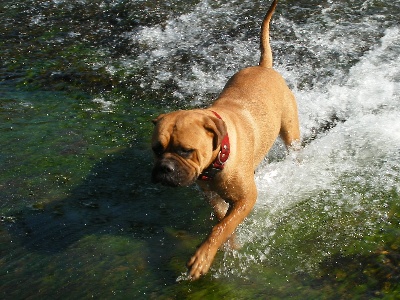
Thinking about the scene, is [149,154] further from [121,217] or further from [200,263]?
[200,263]

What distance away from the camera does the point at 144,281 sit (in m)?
4.42

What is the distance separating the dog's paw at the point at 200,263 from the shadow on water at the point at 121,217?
0.30 m

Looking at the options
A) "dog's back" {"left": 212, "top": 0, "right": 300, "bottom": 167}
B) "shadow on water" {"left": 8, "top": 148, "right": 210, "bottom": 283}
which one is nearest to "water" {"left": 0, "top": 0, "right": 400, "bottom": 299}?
"shadow on water" {"left": 8, "top": 148, "right": 210, "bottom": 283}

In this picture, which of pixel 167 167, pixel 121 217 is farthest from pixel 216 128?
pixel 121 217

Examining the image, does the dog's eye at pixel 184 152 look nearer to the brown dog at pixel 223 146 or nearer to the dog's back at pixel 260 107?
the brown dog at pixel 223 146

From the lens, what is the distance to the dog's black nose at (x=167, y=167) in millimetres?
4164

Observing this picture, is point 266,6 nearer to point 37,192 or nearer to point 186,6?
point 186,6

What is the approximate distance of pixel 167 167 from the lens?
13.6 feet

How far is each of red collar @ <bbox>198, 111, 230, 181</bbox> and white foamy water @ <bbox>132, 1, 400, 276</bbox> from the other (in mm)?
744

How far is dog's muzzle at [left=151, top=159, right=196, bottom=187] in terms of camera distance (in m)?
4.18

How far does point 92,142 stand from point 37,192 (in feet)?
3.76

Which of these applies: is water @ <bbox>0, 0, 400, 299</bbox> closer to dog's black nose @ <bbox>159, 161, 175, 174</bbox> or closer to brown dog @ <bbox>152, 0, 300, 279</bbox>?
brown dog @ <bbox>152, 0, 300, 279</bbox>

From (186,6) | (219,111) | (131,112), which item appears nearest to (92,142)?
(131,112)

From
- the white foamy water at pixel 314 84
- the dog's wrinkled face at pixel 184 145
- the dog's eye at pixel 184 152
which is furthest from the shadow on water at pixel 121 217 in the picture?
the dog's eye at pixel 184 152
